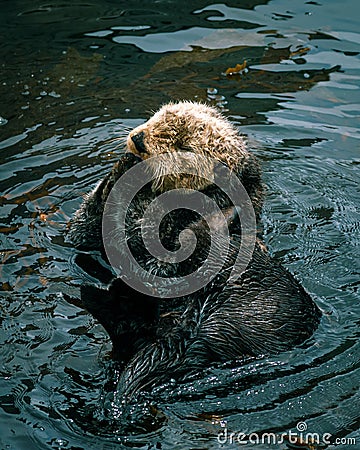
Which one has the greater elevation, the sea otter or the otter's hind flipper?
the sea otter

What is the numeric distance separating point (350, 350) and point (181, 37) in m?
4.56

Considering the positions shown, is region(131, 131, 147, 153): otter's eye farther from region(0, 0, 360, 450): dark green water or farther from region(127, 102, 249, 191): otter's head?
region(0, 0, 360, 450): dark green water

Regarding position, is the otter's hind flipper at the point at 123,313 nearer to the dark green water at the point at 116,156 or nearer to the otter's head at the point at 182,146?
the dark green water at the point at 116,156

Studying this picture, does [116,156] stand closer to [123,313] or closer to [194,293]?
[123,313]

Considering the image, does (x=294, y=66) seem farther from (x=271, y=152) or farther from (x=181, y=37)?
(x=271, y=152)

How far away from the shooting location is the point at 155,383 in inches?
123

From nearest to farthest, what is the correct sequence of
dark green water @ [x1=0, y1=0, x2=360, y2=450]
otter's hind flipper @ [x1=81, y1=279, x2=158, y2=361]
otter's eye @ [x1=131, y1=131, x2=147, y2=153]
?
dark green water @ [x1=0, y1=0, x2=360, y2=450]
otter's hind flipper @ [x1=81, y1=279, x2=158, y2=361]
otter's eye @ [x1=131, y1=131, x2=147, y2=153]

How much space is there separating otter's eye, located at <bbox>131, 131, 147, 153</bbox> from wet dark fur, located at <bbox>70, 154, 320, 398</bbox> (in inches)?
4.5

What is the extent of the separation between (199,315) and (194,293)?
0.13 meters

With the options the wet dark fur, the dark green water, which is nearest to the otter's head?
the wet dark fur

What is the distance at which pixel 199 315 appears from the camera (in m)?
3.32

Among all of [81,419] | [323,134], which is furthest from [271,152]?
[81,419]

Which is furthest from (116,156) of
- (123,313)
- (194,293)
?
(194,293)

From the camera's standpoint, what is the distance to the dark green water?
9.91 feet
